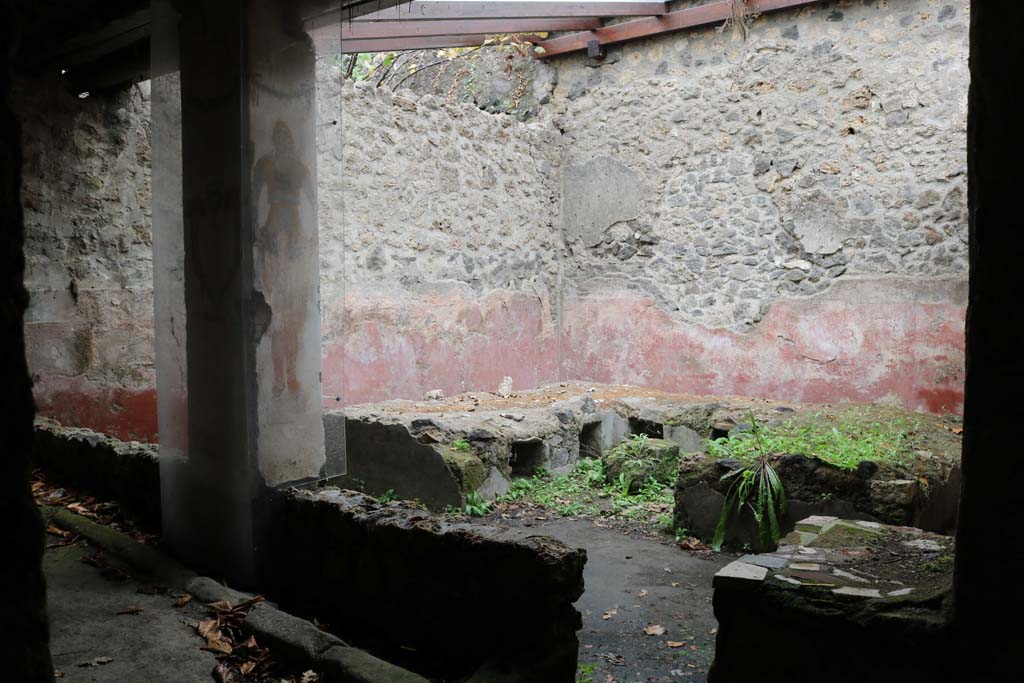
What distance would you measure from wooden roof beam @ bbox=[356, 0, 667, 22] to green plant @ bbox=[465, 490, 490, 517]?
3.24 metres

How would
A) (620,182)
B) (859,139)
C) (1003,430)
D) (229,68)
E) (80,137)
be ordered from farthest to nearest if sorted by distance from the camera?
(620,182)
(859,139)
(80,137)
(229,68)
(1003,430)

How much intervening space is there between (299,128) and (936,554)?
2.81 meters

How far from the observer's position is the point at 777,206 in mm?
7480

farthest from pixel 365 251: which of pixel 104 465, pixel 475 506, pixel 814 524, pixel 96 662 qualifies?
pixel 814 524

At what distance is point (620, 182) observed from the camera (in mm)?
8344

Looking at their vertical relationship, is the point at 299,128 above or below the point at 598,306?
above

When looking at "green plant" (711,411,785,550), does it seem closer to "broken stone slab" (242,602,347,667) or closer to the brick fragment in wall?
"broken stone slab" (242,602,347,667)

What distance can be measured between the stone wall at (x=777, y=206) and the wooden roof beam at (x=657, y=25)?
0.49ft

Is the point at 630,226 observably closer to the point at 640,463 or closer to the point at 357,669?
the point at 640,463

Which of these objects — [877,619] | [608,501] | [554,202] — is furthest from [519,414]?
[877,619]

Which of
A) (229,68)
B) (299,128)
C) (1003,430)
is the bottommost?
(1003,430)

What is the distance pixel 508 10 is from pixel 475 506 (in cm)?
414

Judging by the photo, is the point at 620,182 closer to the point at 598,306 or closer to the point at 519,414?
the point at 598,306

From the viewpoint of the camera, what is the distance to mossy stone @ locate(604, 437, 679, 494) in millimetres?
5895
